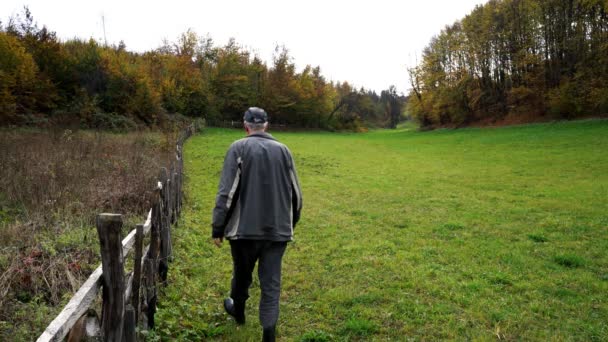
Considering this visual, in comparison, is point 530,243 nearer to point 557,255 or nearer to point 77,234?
point 557,255

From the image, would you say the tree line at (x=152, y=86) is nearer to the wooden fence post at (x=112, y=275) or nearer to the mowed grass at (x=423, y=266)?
the mowed grass at (x=423, y=266)

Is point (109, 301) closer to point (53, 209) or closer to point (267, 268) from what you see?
point (267, 268)

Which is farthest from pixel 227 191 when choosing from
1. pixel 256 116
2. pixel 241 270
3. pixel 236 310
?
pixel 236 310

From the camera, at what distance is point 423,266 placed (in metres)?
6.63

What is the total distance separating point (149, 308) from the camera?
4293 mm

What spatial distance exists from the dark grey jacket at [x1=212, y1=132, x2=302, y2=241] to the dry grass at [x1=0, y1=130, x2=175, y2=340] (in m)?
1.65

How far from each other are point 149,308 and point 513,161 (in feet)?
68.1

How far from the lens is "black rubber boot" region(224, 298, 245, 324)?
4.59 metres

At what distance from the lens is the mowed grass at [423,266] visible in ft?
15.3

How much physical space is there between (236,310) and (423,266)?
343 cm

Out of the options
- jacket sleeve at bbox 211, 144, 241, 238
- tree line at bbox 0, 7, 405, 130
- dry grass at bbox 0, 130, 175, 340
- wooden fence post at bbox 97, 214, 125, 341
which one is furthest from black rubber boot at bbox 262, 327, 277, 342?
tree line at bbox 0, 7, 405, 130

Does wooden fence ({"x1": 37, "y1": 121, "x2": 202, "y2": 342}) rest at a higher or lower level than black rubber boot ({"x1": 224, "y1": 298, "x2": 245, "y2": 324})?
higher

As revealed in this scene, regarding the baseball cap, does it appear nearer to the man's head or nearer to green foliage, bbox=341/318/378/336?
the man's head

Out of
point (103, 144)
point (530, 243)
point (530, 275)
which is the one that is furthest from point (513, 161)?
point (103, 144)
